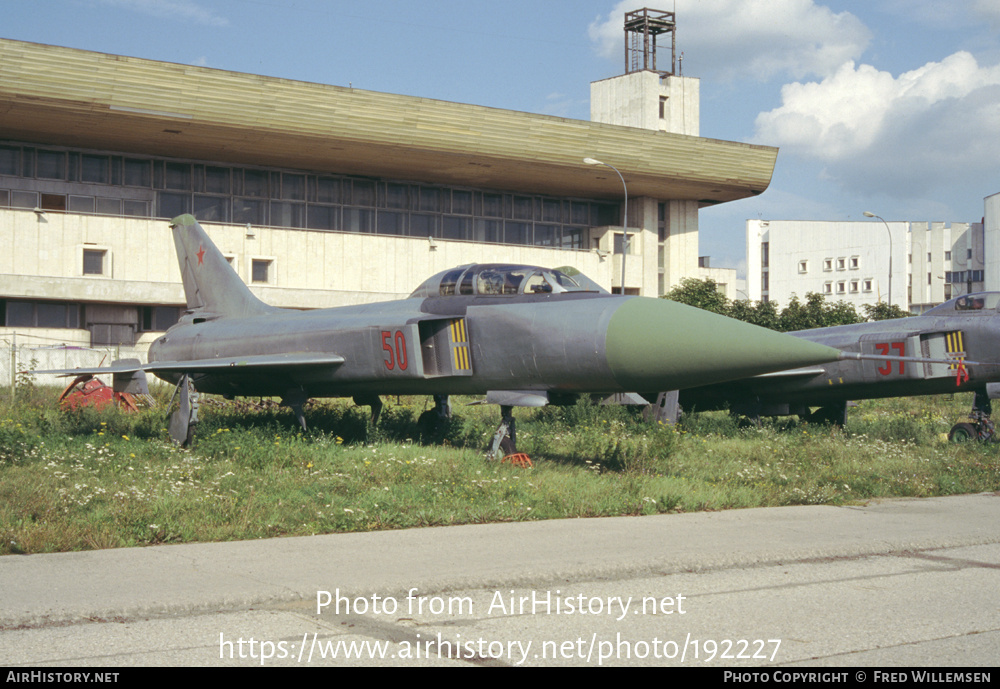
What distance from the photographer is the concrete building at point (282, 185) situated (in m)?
36.2

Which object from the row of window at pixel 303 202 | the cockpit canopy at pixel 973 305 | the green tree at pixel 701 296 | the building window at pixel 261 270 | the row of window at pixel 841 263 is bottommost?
the cockpit canopy at pixel 973 305

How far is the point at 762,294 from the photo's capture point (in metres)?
104

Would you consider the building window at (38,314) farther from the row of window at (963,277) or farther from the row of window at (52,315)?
the row of window at (963,277)

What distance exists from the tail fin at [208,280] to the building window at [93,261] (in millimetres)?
21183

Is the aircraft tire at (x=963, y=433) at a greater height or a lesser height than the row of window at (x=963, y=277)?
lesser

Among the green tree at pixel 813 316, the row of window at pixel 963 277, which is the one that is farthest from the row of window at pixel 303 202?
the row of window at pixel 963 277

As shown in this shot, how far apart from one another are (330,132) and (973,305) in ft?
90.9

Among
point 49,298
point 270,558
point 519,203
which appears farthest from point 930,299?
point 270,558

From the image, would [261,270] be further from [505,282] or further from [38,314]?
[505,282]

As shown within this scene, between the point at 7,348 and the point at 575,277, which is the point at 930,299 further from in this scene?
the point at 575,277

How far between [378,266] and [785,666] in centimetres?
4038

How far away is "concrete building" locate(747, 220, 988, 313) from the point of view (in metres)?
92.8

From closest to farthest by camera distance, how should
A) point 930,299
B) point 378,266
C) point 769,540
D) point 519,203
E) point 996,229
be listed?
point 769,540
point 378,266
point 519,203
point 996,229
point 930,299

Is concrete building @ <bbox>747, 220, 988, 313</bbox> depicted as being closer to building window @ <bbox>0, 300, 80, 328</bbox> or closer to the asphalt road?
building window @ <bbox>0, 300, 80, 328</bbox>
